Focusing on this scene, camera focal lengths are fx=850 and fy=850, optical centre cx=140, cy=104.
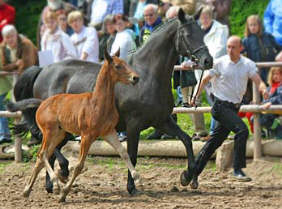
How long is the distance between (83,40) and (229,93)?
3787mm

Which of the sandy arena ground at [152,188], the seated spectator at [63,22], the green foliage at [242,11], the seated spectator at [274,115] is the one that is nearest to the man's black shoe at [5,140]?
the sandy arena ground at [152,188]

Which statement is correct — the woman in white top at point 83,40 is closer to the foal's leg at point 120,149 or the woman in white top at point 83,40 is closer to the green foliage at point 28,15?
the foal's leg at point 120,149

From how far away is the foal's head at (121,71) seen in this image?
944cm

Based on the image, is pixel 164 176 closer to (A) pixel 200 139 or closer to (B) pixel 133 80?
(A) pixel 200 139

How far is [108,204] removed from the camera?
961cm

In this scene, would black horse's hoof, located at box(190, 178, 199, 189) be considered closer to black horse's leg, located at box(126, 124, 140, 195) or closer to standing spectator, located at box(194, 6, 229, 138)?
black horse's leg, located at box(126, 124, 140, 195)

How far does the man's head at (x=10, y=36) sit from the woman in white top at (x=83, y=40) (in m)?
0.92

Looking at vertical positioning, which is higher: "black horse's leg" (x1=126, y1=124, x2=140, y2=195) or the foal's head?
the foal's head

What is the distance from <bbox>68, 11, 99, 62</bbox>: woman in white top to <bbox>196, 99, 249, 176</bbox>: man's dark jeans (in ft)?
11.1

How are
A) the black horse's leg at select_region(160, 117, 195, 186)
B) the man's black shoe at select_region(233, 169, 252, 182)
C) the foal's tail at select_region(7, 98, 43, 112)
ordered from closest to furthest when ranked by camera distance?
the black horse's leg at select_region(160, 117, 195, 186), the foal's tail at select_region(7, 98, 43, 112), the man's black shoe at select_region(233, 169, 252, 182)

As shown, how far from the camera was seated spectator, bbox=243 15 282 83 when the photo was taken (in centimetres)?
1309

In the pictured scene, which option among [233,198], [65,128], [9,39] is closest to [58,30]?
[9,39]

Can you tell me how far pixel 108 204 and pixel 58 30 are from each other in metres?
4.98

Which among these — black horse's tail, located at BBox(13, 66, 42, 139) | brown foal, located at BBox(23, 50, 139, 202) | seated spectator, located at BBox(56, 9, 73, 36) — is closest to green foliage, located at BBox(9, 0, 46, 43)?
seated spectator, located at BBox(56, 9, 73, 36)
